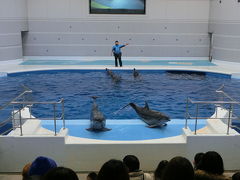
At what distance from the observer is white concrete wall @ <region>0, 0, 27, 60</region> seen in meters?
17.8

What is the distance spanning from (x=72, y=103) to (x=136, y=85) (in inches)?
146

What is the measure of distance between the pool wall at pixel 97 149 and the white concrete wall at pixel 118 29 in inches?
602

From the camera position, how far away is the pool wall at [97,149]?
18.1 ft

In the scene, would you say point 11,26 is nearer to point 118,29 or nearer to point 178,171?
point 118,29

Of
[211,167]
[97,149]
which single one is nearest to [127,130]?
[97,149]

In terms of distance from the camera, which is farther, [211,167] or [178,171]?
[211,167]

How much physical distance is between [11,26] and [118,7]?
22.2 feet

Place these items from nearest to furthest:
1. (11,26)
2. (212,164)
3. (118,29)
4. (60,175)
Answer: (60,175) < (212,164) < (11,26) < (118,29)

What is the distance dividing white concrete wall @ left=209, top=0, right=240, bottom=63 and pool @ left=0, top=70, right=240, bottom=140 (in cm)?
313

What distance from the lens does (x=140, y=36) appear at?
66.9 ft

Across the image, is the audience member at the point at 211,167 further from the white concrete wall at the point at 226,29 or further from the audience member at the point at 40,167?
the white concrete wall at the point at 226,29

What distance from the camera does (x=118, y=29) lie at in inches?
801

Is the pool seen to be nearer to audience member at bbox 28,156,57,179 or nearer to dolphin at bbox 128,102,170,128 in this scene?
dolphin at bbox 128,102,170,128

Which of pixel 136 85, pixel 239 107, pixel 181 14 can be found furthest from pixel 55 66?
pixel 239 107
